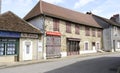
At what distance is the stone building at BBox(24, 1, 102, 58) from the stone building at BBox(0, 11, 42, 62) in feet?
5.71

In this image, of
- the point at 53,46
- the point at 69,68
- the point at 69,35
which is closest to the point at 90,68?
the point at 69,68

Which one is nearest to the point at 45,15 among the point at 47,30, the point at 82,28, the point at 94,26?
the point at 47,30

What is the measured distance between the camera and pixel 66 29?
2548 centimetres

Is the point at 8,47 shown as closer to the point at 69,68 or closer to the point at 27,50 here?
the point at 27,50

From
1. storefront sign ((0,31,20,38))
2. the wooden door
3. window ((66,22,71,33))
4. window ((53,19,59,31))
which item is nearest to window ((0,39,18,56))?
storefront sign ((0,31,20,38))

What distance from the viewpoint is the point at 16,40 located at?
1862cm

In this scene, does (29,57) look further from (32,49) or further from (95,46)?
(95,46)

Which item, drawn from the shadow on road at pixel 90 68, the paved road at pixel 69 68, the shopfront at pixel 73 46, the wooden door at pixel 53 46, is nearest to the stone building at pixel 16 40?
the wooden door at pixel 53 46

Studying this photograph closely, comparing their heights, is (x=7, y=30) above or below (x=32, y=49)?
above

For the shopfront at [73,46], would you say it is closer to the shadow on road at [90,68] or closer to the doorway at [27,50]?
the doorway at [27,50]

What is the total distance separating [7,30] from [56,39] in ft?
25.9

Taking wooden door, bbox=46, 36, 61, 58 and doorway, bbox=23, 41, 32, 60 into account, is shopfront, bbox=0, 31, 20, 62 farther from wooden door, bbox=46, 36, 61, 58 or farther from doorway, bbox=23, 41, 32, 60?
wooden door, bbox=46, 36, 61, 58

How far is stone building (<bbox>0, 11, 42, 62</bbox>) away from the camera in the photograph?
17.5 meters

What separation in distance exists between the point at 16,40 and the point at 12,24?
1.73m
